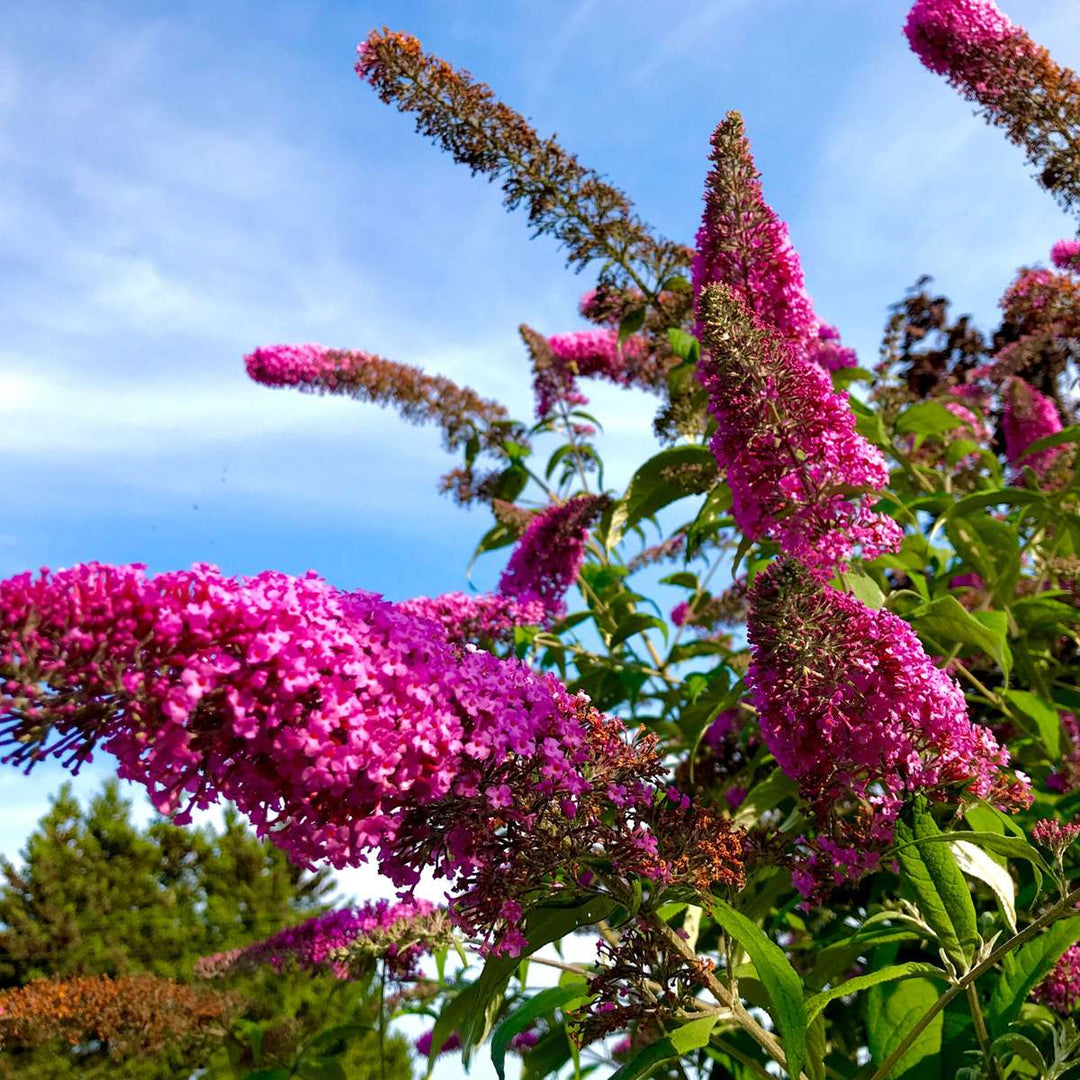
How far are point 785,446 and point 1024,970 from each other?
4.02 feet

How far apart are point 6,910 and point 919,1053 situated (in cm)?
1516

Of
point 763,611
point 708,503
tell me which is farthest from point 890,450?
point 763,611

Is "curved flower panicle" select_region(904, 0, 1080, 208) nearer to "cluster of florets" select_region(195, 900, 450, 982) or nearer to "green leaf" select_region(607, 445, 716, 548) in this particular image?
"green leaf" select_region(607, 445, 716, 548)

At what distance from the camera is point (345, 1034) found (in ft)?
11.9

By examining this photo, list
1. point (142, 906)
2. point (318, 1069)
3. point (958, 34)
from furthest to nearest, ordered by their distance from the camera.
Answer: point (142, 906)
point (958, 34)
point (318, 1069)

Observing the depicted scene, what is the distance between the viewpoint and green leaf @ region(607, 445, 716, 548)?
138 inches

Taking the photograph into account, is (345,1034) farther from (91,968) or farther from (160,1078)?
(91,968)

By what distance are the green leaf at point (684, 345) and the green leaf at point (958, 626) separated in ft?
4.64

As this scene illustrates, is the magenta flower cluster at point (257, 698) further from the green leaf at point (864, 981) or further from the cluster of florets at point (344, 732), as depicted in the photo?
the green leaf at point (864, 981)

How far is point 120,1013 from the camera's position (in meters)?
3.87

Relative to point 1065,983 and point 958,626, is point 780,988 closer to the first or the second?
point 1065,983

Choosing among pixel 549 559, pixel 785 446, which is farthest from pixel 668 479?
pixel 785 446

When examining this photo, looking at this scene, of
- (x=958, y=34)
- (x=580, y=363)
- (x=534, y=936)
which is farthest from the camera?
(x=580, y=363)

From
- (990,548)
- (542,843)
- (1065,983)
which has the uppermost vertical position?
(990,548)
